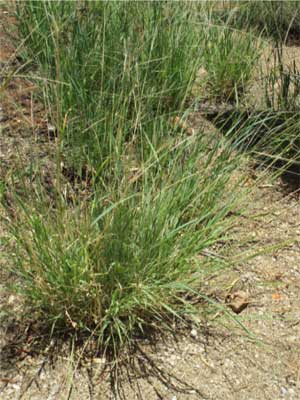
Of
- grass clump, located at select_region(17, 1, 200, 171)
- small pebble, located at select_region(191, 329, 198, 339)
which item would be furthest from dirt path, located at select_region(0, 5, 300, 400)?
grass clump, located at select_region(17, 1, 200, 171)

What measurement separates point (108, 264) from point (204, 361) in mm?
430

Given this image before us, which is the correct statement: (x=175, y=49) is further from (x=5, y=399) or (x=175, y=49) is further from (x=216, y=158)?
(x=5, y=399)

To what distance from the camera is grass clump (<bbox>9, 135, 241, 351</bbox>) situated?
1.95m

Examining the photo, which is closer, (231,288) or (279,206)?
(231,288)

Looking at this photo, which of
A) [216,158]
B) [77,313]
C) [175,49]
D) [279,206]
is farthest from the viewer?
[175,49]

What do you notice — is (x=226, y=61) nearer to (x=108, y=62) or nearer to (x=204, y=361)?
(x=108, y=62)

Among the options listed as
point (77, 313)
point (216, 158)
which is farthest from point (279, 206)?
point (77, 313)

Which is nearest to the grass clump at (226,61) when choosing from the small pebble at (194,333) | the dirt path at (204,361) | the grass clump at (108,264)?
the dirt path at (204,361)

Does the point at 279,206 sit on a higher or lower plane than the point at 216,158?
lower

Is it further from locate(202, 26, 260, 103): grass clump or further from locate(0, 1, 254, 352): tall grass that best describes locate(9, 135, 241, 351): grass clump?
locate(202, 26, 260, 103): grass clump

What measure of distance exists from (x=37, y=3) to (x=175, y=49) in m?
0.72

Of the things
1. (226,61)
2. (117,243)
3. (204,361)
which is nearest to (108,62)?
(226,61)

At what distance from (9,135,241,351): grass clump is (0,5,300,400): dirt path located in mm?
95

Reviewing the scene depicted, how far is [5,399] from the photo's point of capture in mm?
1905
